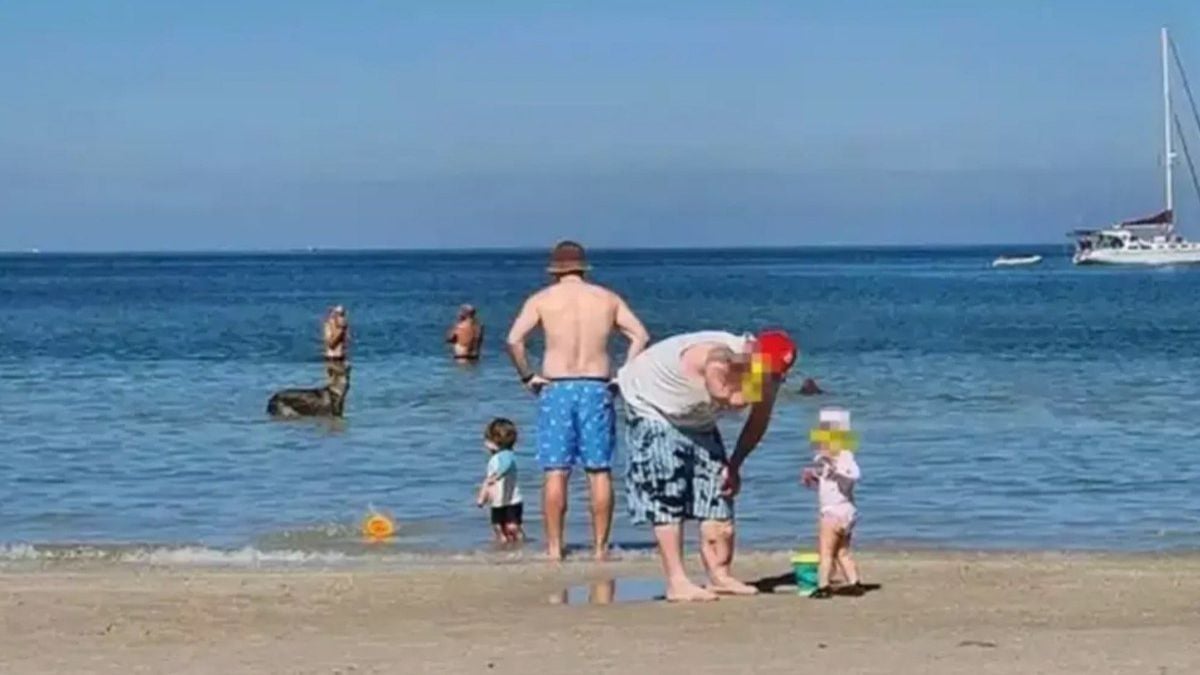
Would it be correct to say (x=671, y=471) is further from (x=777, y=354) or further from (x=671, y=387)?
(x=777, y=354)

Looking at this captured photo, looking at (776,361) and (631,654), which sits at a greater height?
(776,361)

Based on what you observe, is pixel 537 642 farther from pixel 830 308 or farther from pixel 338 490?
pixel 830 308

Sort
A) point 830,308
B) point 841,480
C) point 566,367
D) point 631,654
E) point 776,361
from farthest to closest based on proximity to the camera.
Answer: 1. point 830,308
2. point 566,367
3. point 841,480
4. point 776,361
5. point 631,654

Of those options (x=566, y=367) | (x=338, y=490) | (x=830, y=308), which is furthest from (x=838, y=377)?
(x=830, y=308)

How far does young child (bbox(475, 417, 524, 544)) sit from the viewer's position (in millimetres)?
13766

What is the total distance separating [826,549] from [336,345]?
54.2 feet

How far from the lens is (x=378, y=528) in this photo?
48.0ft

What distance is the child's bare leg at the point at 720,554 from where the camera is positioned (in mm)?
10164

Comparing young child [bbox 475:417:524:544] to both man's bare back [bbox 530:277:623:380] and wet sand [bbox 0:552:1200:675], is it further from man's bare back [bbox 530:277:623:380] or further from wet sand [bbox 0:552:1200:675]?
man's bare back [bbox 530:277:623:380]

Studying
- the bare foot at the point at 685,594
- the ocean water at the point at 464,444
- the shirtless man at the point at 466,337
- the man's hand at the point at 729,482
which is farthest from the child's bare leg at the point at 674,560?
the shirtless man at the point at 466,337

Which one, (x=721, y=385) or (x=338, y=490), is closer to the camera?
(x=721, y=385)

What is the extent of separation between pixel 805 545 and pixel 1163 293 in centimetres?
7062

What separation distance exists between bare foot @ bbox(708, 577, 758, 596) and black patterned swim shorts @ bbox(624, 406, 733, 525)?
0.36 metres

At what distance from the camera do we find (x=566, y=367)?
11.5 m
